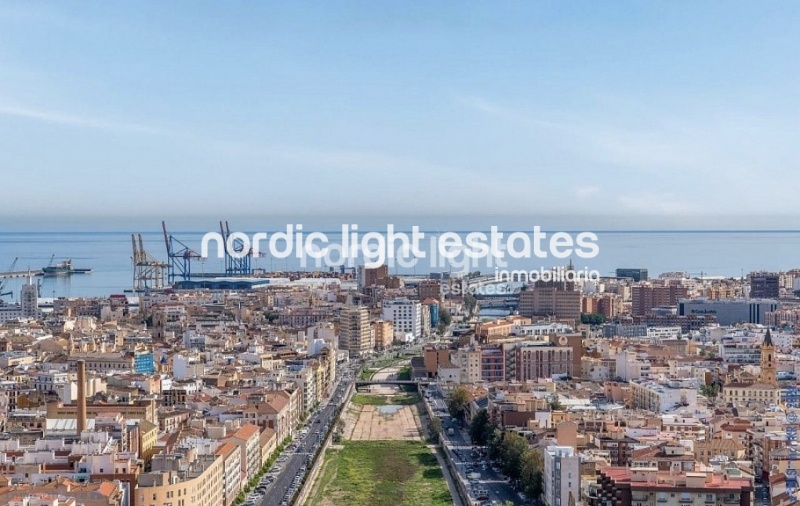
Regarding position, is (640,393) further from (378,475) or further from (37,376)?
(37,376)

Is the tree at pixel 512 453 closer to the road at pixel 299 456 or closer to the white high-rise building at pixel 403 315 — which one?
the road at pixel 299 456

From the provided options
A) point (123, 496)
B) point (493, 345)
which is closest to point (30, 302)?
point (493, 345)

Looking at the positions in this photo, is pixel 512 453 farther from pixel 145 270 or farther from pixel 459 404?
pixel 145 270

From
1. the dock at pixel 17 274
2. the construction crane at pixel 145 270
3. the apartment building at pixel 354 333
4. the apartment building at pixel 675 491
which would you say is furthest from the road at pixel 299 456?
the dock at pixel 17 274

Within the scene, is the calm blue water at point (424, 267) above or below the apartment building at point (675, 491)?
above

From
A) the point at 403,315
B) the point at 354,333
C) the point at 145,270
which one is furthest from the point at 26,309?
the point at 145,270

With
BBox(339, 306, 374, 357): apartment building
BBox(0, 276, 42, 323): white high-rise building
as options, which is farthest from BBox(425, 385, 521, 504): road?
BBox(0, 276, 42, 323): white high-rise building

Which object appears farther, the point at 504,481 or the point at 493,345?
the point at 493,345
